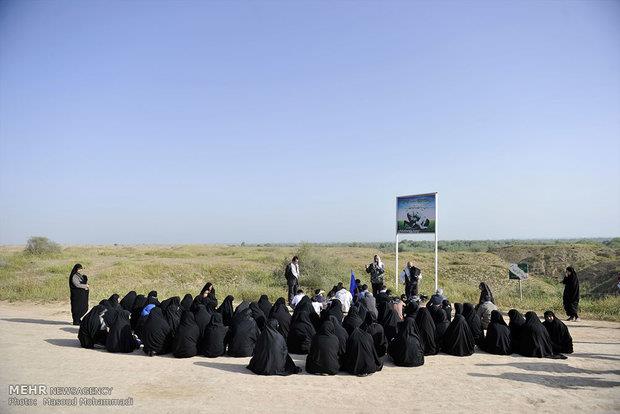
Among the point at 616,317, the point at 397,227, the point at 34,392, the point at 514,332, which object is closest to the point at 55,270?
the point at 397,227

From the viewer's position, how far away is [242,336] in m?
8.64

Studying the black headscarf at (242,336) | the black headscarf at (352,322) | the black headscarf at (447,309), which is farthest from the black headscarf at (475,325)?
the black headscarf at (242,336)

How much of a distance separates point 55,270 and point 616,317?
23203mm

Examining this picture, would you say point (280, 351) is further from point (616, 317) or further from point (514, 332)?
point (616, 317)

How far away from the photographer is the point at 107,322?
9.27 metres

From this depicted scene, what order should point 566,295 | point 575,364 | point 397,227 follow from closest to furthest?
point 575,364
point 566,295
point 397,227

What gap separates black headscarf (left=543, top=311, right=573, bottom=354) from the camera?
344 inches

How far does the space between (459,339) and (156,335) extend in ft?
18.6

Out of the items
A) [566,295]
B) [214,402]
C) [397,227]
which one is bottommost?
[214,402]

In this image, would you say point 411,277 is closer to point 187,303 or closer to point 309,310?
point 309,310

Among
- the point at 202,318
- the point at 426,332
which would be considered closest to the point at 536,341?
the point at 426,332

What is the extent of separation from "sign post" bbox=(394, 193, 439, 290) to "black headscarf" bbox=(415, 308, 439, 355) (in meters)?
6.25

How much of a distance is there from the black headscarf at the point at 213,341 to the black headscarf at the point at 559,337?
20.4ft

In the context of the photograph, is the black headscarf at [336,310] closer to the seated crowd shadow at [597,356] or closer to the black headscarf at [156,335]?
the black headscarf at [156,335]
